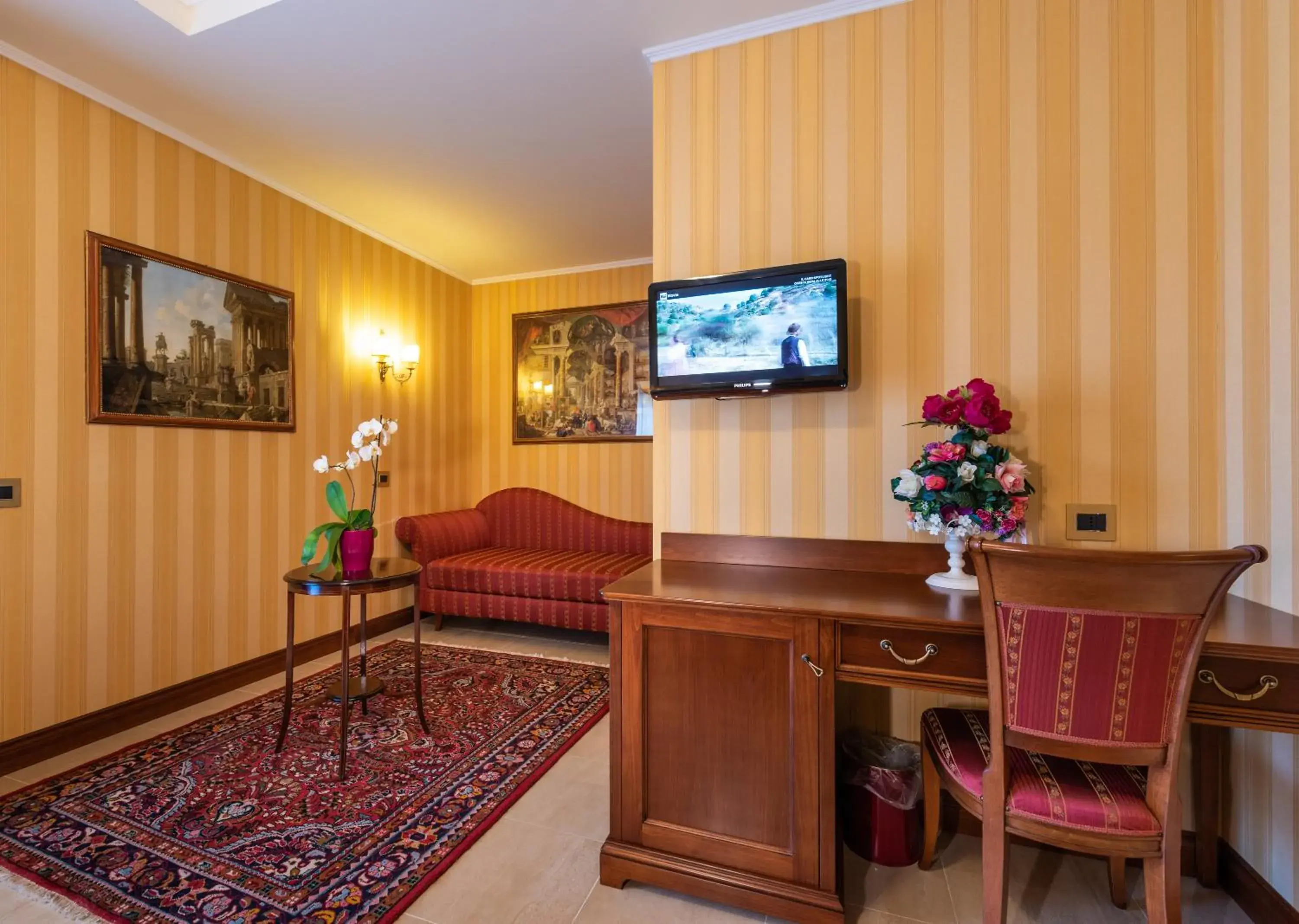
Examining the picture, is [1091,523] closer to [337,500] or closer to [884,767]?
[884,767]

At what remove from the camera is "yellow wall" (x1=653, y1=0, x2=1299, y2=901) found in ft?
4.72

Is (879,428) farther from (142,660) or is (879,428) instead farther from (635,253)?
(142,660)

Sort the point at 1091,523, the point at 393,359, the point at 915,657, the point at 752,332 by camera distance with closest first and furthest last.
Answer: the point at 915,657 < the point at 1091,523 < the point at 752,332 < the point at 393,359

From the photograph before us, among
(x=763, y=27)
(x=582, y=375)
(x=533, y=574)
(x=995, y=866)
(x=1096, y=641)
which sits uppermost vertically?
(x=763, y=27)

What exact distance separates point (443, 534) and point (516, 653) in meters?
1.15

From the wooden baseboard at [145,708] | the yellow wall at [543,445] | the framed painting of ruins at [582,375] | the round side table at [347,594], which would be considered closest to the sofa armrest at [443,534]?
the yellow wall at [543,445]

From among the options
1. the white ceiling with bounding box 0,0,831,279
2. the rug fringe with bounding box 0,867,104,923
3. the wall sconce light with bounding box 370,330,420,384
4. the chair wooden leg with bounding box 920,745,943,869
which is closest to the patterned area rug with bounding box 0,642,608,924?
the rug fringe with bounding box 0,867,104,923

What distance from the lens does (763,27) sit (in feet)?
6.41

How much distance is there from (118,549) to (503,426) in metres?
2.60

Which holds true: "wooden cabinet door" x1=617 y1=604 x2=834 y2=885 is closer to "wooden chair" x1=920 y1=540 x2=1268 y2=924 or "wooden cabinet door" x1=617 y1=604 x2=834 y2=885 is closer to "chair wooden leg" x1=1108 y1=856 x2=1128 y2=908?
"wooden chair" x1=920 y1=540 x2=1268 y2=924

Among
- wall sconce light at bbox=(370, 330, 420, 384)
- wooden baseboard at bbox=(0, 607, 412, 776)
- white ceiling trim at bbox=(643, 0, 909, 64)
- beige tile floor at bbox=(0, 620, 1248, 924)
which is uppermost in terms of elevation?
white ceiling trim at bbox=(643, 0, 909, 64)

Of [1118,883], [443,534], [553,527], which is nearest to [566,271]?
[553,527]

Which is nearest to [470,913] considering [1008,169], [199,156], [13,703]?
[13,703]

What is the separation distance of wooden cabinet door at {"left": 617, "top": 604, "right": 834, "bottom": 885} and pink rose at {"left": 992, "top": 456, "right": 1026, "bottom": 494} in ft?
2.22
